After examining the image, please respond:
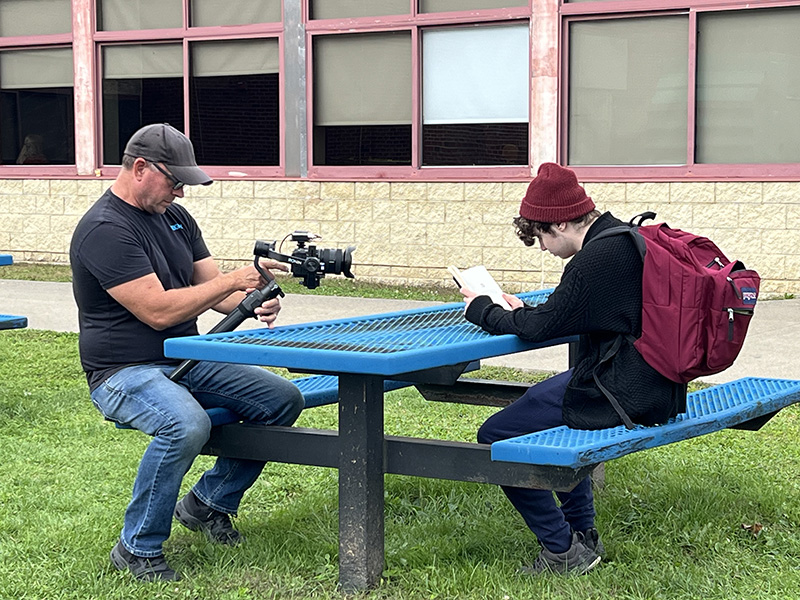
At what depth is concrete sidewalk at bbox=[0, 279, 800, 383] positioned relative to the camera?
329 inches

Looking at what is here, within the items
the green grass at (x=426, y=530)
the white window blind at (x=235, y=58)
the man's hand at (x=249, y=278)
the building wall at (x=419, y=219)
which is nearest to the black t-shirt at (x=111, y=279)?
the man's hand at (x=249, y=278)

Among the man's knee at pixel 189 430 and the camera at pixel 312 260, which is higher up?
the camera at pixel 312 260

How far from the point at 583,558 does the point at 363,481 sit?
839 millimetres

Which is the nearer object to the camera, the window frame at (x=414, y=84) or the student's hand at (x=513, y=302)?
the student's hand at (x=513, y=302)

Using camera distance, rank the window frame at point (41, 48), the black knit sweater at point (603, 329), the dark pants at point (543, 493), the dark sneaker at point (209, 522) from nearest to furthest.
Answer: the black knit sweater at point (603, 329), the dark pants at point (543, 493), the dark sneaker at point (209, 522), the window frame at point (41, 48)

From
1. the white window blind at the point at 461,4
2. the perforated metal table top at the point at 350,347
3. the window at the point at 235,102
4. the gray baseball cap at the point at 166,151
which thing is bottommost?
the perforated metal table top at the point at 350,347

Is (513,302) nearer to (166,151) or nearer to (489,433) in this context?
(489,433)

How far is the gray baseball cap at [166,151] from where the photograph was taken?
14.8 feet

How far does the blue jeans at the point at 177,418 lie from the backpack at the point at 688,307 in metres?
1.37

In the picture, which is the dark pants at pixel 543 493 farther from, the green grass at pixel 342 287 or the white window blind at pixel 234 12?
the white window blind at pixel 234 12

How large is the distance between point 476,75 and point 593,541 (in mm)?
9742

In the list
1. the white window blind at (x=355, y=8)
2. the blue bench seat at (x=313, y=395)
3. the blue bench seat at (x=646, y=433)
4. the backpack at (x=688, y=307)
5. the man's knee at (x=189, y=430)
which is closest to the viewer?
the blue bench seat at (x=646, y=433)

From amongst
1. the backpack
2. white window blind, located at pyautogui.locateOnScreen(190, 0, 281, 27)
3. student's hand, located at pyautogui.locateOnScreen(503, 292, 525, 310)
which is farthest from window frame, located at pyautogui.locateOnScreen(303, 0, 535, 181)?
the backpack

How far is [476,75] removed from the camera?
1369cm
